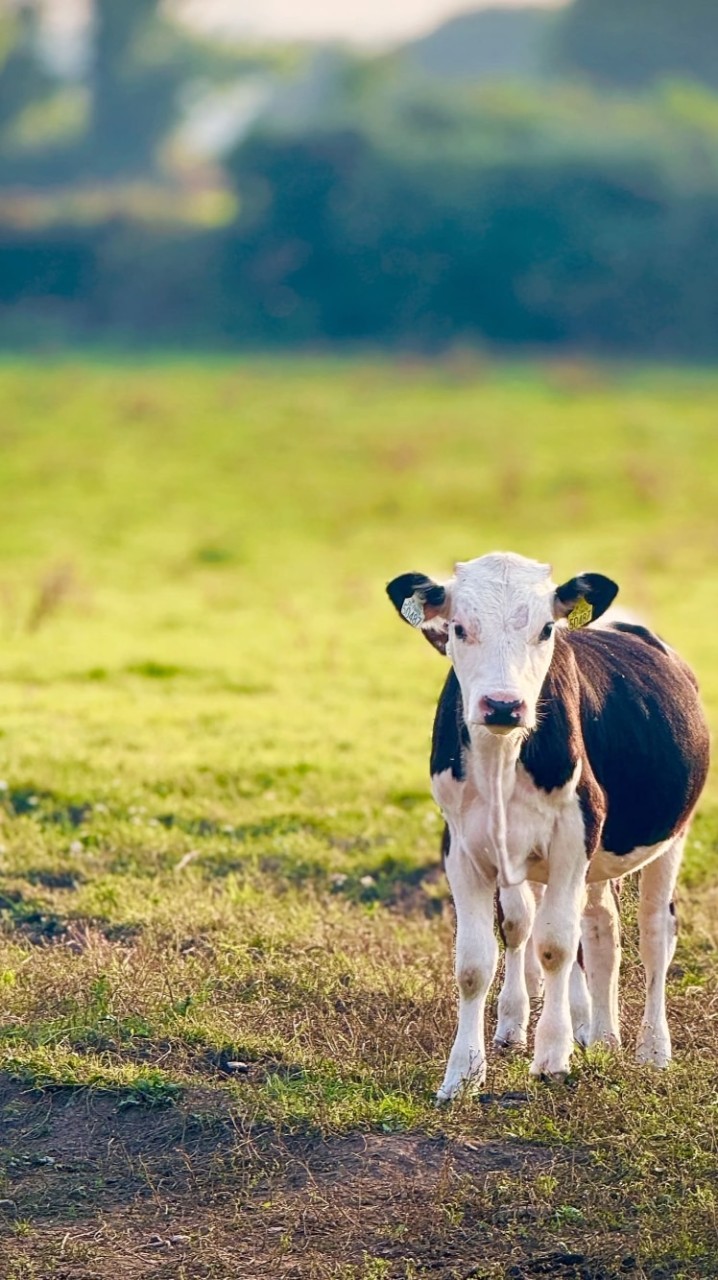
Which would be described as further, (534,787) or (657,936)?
(657,936)

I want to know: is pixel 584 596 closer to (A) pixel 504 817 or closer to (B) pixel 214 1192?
(A) pixel 504 817

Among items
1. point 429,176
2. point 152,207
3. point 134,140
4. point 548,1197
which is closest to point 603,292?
point 429,176

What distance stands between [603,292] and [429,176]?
6.00m

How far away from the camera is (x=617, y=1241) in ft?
18.8

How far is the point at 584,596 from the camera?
6750 mm

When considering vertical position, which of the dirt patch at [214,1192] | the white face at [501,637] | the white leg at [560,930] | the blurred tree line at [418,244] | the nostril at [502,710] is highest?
the blurred tree line at [418,244]

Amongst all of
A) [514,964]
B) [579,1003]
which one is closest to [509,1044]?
[514,964]

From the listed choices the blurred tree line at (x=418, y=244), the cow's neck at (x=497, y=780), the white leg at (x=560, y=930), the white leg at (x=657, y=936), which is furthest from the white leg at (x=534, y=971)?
the blurred tree line at (x=418, y=244)

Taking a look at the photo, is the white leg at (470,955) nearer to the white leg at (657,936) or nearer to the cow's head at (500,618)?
the cow's head at (500,618)

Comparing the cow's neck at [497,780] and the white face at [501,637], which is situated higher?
the white face at [501,637]

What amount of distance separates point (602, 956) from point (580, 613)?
1.58m

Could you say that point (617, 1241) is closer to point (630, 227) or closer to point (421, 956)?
point (421, 956)

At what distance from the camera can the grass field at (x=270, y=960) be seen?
5.87 m

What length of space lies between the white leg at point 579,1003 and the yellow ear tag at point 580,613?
1524 millimetres
